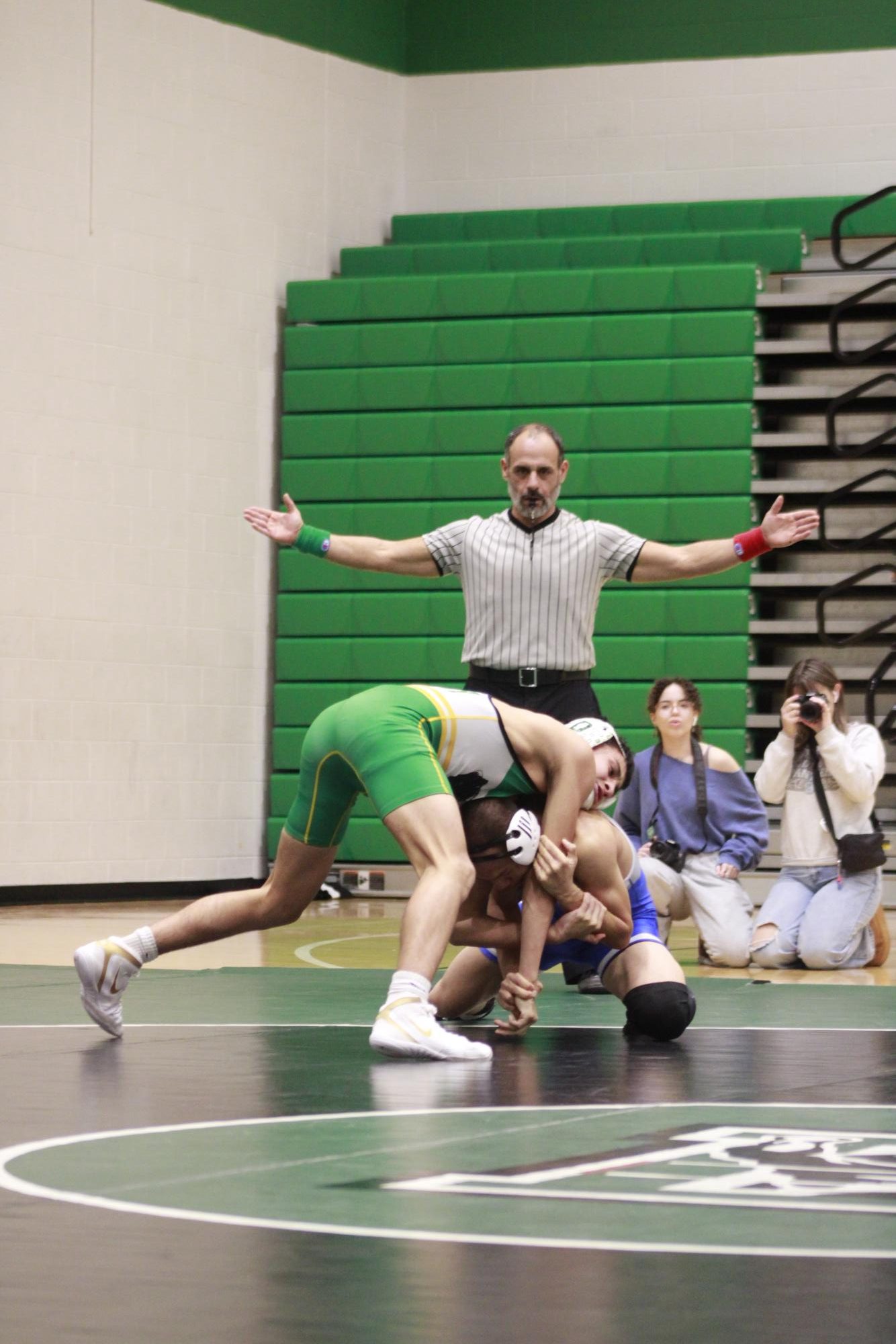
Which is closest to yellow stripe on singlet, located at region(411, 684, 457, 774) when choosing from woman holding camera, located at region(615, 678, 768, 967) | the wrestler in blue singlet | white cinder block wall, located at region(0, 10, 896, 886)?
the wrestler in blue singlet

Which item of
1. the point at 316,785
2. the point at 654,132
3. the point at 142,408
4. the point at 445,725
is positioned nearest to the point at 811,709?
the point at 445,725

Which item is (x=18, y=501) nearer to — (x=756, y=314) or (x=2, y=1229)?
(x=756, y=314)

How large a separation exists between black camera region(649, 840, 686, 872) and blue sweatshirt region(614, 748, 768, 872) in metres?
0.07

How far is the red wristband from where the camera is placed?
17.9ft

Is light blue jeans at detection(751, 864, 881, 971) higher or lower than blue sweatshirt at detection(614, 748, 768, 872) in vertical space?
lower

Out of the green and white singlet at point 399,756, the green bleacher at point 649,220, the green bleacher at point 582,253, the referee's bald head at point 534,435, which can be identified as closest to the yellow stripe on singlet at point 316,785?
the green and white singlet at point 399,756

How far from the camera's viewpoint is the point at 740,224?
11.9 m

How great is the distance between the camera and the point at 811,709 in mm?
7277

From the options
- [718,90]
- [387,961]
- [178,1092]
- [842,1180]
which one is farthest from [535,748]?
[718,90]

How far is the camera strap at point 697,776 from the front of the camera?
7.48 meters

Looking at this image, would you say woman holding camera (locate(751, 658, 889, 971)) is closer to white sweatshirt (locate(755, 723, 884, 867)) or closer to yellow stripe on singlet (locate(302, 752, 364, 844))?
white sweatshirt (locate(755, 723, 884, 867))

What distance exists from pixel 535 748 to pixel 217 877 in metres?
7.36

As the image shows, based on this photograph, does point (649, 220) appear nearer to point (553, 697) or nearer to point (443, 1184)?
point (553, 697)

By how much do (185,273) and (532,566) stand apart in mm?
6426
